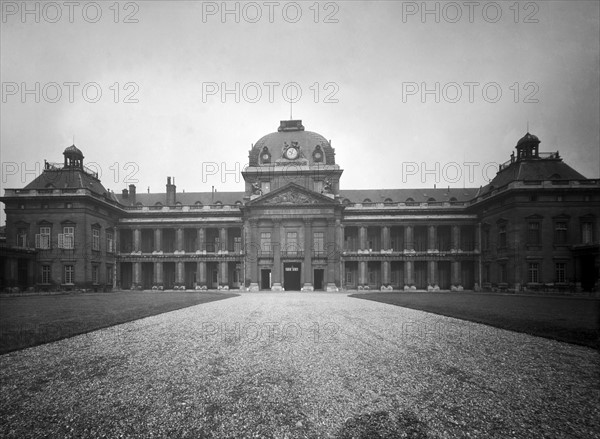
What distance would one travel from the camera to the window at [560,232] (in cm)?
4059

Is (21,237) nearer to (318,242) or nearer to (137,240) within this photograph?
(137,240)

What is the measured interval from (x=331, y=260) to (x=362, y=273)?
6394mm

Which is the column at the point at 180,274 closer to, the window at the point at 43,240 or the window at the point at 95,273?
the window at the point at 95,273

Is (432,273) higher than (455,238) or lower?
lower

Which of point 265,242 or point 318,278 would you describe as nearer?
point 265,242

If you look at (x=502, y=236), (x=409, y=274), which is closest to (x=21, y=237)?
(x=409, y=274)

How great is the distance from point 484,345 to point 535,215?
119 ft

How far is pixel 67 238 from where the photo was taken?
45.3 metres

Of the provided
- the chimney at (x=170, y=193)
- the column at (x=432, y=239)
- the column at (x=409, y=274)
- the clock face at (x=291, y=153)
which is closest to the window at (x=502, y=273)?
the column at (x=432, y=239)

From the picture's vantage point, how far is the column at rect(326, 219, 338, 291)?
161 feet

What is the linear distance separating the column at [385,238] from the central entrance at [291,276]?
42.9 feet

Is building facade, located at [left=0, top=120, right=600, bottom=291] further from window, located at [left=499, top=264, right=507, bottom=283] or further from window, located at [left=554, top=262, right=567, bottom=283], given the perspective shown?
window, located at [left=499, top=264, right=507, bottom=283]

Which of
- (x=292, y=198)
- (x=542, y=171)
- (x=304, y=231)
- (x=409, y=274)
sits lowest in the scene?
(x=409, y=274)

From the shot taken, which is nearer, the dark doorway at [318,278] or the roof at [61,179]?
the roof at [61,179]
